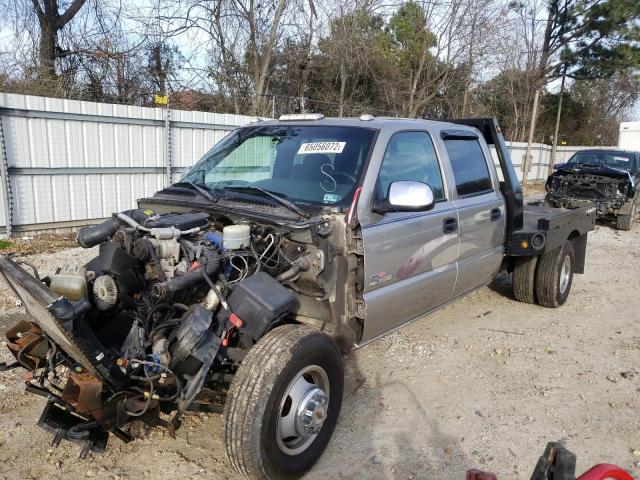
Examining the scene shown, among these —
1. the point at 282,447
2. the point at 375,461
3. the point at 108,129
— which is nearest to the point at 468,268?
the point at 375,461

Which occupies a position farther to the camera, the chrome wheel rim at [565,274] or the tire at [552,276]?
the chrome wheel rim at [565,274]

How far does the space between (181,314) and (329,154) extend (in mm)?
1538

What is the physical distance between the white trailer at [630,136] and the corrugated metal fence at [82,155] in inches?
701

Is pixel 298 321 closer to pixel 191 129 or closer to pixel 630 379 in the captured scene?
pixel 630 379

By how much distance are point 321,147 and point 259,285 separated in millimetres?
1372

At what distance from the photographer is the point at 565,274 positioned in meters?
6.21

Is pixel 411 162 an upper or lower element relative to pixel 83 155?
upper

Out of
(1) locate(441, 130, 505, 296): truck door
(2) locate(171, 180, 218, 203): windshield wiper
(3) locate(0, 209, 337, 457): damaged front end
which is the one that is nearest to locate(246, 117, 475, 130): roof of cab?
(1) locate(441, 130, 505, 296): truck door

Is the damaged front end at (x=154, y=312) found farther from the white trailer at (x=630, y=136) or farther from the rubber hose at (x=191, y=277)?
the white trailer at (x=630, y=136)

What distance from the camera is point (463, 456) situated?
10.5 ft

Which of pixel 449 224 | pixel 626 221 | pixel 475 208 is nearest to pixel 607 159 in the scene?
pixel 626 221

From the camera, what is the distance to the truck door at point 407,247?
11.0 feet

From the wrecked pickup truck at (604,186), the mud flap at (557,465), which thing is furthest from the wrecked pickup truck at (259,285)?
the wrecked pickup truck at (604,186)

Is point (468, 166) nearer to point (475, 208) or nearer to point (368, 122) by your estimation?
point (475, 208)
